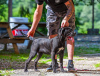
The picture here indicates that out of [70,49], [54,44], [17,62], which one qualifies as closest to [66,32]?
[54,44]

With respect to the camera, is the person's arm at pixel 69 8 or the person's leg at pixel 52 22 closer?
the person's arm at pixel 69 8

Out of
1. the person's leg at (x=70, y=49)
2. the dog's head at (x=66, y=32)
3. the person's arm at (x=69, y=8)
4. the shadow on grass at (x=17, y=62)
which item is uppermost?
the person's arm at (x=69, y=8)

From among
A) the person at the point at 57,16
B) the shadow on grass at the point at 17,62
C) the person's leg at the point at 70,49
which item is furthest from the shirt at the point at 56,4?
the shadow on grass at the point at 17,62

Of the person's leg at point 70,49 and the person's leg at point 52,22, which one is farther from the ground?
the person's leg at point 52,22

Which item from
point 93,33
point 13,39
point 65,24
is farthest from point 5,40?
point 93,33

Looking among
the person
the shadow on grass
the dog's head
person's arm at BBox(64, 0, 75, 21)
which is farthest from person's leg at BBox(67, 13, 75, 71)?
the shadow on grass

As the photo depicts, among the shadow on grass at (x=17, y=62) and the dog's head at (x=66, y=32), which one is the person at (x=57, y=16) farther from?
the shadow on grass at (x=17, y=62)

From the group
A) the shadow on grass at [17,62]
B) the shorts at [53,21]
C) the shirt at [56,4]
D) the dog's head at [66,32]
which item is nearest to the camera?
the dog's head at [66,32]

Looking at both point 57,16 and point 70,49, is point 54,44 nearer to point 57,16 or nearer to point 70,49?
point 70,49

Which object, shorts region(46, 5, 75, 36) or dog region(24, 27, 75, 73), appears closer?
dog region(24, 27, 75, 73)

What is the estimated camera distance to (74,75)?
3.50 meters

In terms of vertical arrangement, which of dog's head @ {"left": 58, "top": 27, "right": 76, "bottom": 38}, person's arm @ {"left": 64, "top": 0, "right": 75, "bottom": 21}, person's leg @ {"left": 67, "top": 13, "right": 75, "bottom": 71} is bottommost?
person's leg @ {"left": 67, "top": 13, "right": 75, "bottom": 71}

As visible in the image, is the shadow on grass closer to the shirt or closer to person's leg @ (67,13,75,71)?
person's leg @ (67,13,75,71)

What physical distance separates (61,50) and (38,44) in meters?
0.40
